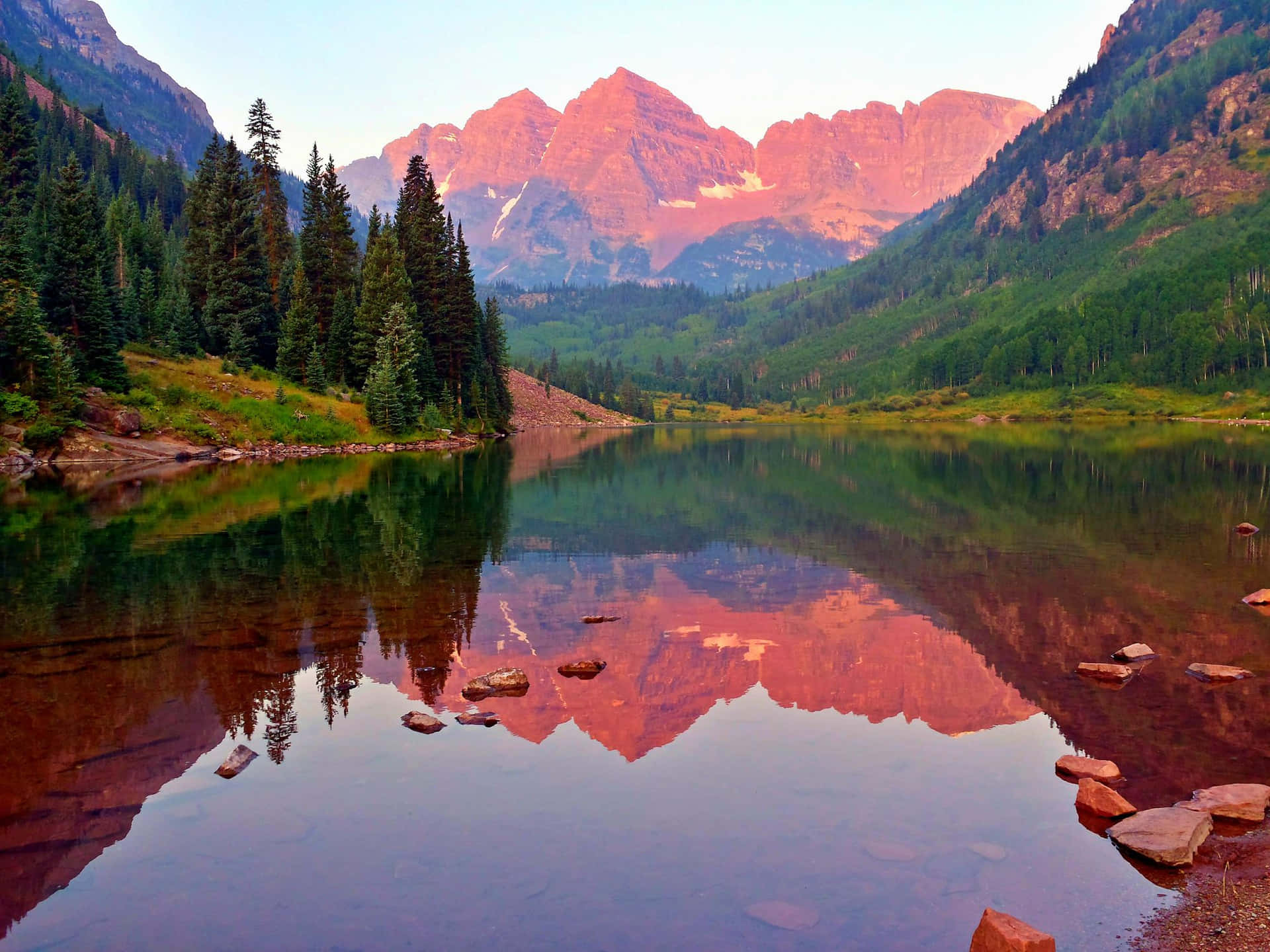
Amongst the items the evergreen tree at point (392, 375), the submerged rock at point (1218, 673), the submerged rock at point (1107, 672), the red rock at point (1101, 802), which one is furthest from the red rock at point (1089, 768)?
the evergreen tree at point (392, 375)

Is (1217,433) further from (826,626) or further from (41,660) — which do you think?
(41,660)

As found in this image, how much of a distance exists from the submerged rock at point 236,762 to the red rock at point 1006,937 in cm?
1337

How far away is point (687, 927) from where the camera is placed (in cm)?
1237

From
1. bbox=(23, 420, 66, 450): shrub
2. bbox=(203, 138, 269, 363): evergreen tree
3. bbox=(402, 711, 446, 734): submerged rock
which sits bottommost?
bbox=(402, 711, 446, 734): submerged rock

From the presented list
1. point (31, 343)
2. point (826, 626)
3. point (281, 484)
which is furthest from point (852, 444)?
point (826, 626)

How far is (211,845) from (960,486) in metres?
66.2

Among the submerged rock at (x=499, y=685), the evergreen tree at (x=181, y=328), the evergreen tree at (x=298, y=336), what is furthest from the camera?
the evergreen tree at (x=298, y=336)

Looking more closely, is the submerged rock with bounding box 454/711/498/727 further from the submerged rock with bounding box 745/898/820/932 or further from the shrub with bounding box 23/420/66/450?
the shrub with bounding box 23/420/66/450

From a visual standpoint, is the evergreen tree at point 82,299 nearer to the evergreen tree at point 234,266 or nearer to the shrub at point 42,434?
the shrub at point 42,434

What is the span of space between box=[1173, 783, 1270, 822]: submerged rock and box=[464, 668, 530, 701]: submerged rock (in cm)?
1420

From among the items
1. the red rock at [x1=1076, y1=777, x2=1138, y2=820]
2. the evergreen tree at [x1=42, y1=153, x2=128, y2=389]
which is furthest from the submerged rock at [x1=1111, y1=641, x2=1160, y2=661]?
the evergreen tree at [x1=42, y1=153, x2=128, y2=389]

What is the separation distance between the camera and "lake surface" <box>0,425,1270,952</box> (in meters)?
12.9

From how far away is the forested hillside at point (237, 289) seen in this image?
8675 cm

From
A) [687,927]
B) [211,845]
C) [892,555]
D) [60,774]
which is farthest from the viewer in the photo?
[892,555]
